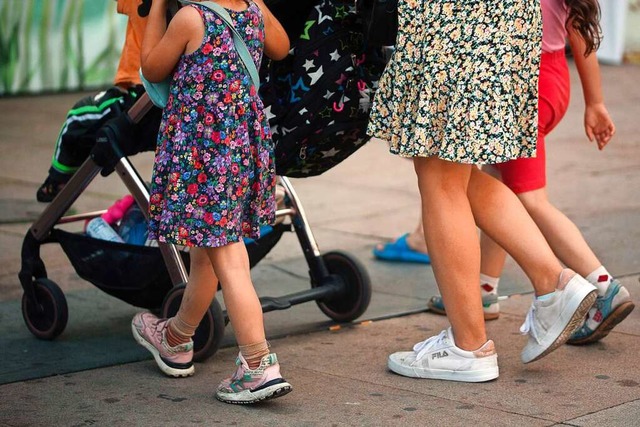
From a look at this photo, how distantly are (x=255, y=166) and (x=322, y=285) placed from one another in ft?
3.60

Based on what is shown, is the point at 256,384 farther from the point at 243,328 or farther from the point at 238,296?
the point at 238,296

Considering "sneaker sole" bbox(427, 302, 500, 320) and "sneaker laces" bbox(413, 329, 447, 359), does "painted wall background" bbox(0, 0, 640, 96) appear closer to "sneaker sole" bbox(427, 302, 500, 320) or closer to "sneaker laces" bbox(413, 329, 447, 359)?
"sneaker sole" bbox(427, 302, 500, 320)

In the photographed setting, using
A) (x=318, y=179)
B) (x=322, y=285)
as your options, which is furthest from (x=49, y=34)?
(x=322, y=285)

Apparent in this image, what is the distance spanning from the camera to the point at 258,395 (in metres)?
3.74

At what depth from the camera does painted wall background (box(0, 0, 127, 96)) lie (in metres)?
11.7

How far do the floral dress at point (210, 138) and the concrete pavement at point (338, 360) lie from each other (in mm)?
601

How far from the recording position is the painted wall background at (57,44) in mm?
11695

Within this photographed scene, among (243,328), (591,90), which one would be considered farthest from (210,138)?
(591,90)

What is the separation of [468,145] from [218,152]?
31.9 inches

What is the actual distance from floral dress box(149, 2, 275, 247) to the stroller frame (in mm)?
526

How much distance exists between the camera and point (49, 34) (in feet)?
39.0

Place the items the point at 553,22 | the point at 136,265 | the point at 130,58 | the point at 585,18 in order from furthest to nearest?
the point at 130,58 → the point at 136,265 → the point at 553,22 → the point at 585,18

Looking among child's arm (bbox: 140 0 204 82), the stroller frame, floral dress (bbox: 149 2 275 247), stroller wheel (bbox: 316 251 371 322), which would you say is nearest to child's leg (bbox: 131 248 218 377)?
the stroller frame

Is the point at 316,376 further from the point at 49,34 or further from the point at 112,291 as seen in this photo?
the point at 49,34
